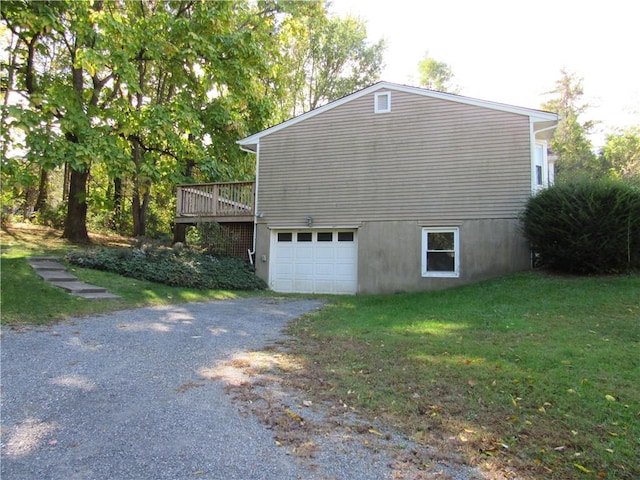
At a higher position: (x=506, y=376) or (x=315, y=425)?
(x=506, y=376)

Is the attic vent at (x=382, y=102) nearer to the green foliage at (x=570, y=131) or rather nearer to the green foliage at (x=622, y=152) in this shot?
the green foliage at (x=570, y=131)

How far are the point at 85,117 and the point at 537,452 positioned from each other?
1323 centimetres

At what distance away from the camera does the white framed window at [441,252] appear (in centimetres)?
1178

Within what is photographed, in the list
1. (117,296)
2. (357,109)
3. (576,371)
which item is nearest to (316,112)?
(357,109)

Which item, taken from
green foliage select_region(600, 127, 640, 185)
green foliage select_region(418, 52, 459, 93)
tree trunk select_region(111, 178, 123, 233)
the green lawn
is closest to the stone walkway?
the green lawn

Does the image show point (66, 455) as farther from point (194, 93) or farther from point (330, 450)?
point (194, 93)

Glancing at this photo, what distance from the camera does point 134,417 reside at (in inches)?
127

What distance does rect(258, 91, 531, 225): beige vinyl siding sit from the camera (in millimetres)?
11414

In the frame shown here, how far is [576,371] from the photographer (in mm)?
4188

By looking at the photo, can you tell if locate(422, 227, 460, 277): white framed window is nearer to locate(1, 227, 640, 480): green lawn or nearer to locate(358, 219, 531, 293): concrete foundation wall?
locate(358, 219, 531, 293): concrete foundation wall

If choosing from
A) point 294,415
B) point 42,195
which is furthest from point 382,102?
point 42,195

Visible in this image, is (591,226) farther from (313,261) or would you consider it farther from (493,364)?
(313,261)

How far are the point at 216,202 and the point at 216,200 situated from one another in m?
0.07

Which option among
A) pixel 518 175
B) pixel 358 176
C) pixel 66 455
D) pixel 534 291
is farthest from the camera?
pixel 358 176
